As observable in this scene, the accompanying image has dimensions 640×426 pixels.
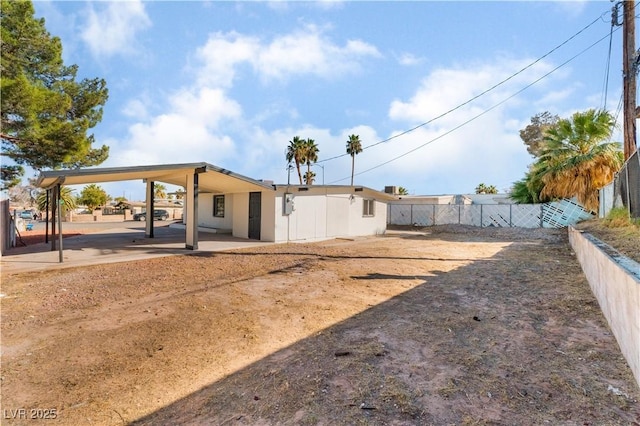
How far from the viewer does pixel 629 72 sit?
10039mm

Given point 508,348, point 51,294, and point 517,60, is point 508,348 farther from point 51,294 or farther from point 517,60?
point 517,60

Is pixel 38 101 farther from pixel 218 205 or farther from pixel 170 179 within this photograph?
pixel 218 205

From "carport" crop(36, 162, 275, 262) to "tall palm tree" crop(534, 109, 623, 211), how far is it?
14644mm

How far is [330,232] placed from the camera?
15695mm

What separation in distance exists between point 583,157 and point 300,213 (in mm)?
13991

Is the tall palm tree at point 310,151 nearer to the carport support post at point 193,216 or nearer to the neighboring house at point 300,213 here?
the neighboring house at point 300,213

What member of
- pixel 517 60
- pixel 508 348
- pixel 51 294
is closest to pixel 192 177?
pixel 51 294

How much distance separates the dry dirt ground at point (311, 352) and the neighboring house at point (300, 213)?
271 inches

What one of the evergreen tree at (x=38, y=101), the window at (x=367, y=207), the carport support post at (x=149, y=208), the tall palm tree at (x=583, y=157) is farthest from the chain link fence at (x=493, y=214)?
the evergreen tree at (x=38, y=101)

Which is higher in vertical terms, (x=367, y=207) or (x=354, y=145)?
(x=354, y=145)

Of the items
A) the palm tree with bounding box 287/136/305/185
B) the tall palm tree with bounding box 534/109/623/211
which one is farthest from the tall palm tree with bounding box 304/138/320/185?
the tall palm tree with bounding box 534/109/623/211

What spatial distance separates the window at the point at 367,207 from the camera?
1766 centimetres

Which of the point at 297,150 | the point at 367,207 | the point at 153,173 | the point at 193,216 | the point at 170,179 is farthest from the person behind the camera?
the point at 297,150

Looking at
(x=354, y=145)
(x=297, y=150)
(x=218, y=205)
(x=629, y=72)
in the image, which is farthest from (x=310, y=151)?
(x=629, y=72)
